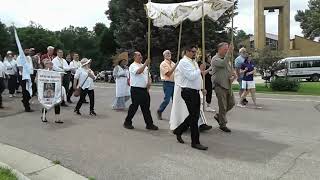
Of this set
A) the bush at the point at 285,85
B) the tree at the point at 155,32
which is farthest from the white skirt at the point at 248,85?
the tree at the point at 155,32

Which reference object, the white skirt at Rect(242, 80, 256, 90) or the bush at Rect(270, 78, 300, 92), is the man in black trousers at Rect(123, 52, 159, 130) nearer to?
the white skirt at Rect(242, 80, 256, 90)

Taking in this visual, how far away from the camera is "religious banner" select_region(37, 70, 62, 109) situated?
12375mm

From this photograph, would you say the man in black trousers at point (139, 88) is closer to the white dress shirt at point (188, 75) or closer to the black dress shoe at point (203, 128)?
the black dress shoe at point (203, 128)

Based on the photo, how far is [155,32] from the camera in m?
35.1

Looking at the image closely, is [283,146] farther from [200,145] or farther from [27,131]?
[27,131]

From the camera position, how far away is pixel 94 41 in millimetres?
72562

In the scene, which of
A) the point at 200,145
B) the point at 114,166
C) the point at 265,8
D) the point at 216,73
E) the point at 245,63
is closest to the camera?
the point at 114,166

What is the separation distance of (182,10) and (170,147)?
12.7 ft

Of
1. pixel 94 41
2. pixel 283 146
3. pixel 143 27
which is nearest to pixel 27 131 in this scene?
pixel 283 146

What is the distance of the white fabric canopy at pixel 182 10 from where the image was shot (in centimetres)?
1205

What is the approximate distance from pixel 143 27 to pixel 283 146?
26138 mm

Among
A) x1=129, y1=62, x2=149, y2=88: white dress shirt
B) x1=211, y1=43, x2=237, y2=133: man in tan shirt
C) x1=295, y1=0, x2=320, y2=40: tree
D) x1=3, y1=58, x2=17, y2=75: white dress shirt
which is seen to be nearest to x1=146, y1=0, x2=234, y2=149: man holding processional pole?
x1=211, y1=43, x2=237, y2=133: man in tan shirt

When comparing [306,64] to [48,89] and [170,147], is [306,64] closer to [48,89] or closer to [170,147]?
[48,89]

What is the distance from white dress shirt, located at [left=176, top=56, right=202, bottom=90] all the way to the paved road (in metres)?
1.17
